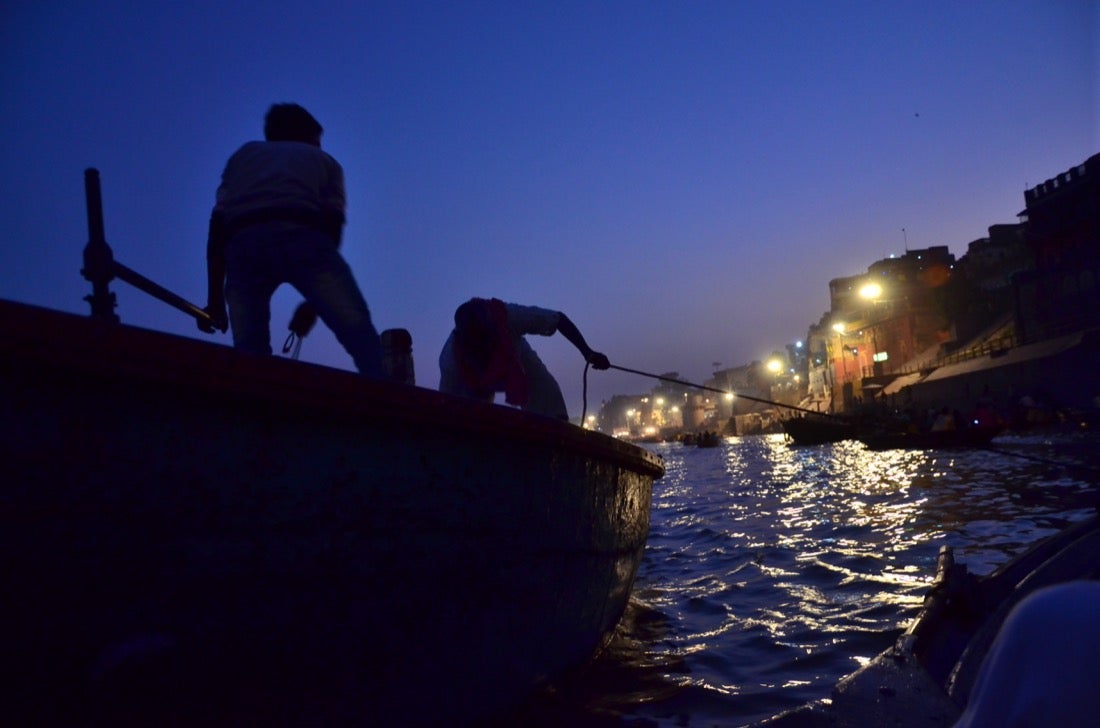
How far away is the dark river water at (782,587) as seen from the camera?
3.13 metres

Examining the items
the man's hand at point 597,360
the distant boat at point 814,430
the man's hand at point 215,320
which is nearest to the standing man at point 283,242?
the man's hand at point 215,320

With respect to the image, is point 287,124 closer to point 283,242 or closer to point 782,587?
point 283,242

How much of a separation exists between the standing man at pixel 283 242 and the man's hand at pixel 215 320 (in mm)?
275

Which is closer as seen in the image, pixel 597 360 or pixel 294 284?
pixel 294 284

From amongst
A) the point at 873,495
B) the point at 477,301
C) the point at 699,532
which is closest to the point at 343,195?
the point at 477,301

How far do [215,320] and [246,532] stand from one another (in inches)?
71.0

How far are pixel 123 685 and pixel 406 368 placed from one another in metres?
2.69

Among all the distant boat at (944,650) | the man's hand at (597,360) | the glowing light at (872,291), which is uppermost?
the glowing light at (872,291)

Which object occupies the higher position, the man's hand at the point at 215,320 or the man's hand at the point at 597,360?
the man's hand at the point at 215,320

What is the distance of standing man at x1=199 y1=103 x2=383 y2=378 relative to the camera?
276 cm

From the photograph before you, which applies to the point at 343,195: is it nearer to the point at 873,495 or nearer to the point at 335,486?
the point at 335,486

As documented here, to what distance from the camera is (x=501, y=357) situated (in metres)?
4.14

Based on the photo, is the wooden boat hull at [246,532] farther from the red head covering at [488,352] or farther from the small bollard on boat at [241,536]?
the red head covering at [488,352]

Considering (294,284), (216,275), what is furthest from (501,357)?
(216,275)
